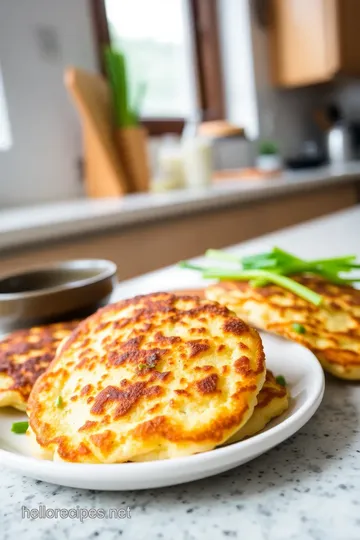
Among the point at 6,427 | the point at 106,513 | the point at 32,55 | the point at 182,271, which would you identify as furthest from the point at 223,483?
the point at 32,55

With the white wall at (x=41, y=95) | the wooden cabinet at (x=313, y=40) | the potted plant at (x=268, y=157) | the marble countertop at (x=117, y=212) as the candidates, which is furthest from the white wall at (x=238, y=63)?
the white wall at (x=41, y=95)

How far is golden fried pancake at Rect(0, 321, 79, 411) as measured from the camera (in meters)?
0.53

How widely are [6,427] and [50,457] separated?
0.09m

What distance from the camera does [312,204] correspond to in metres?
3.02

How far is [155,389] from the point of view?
1.43 ft

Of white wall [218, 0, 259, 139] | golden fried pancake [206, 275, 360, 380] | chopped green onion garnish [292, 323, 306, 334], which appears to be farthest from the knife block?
chopped green onion garnish [292, 323, 306, 334]

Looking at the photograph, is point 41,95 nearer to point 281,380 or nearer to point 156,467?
point 281,380

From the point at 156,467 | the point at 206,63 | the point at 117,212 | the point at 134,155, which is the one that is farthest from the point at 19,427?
the point at 206,63

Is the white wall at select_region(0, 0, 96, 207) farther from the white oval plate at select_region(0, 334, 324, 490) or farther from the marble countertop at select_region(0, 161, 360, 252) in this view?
the white oval plate at select_region(0, 334, 324, 490)

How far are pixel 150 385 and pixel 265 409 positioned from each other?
0.31ft

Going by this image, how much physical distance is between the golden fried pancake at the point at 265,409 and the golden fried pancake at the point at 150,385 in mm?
23

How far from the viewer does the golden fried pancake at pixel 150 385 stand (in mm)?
397

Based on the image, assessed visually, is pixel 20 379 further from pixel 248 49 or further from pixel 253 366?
pixel 248 49

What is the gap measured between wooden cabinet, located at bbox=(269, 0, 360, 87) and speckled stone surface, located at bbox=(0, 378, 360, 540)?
12.2 ft
